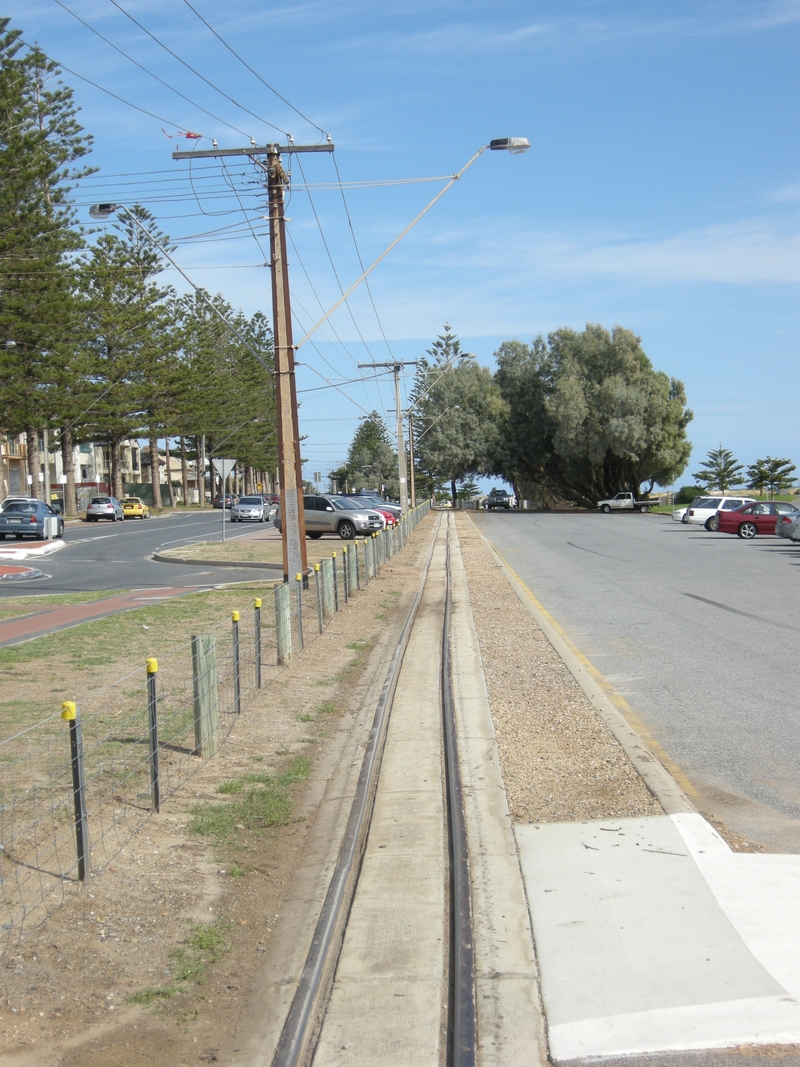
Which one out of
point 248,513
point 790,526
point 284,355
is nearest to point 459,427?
point 248,513

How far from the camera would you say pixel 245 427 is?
105 m

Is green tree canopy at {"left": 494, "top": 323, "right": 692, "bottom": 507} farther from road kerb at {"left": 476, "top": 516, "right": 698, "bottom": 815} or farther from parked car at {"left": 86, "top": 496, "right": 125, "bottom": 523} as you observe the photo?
road kerb at {"left": 476, "top": 516, "right": 698, "bottom": 815}

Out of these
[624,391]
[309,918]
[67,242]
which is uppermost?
[67,242]

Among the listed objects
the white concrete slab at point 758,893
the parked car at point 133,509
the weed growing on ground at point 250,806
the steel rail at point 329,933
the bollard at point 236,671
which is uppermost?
the parked car at point 133,509

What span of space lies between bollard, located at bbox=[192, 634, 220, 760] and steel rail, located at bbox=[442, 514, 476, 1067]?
1.75 m

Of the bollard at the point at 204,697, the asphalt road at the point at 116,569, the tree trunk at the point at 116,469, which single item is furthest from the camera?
the tree trunk at the point at 116,469

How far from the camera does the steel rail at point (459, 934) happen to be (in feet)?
12.6

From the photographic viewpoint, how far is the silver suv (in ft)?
122

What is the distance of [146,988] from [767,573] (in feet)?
65.0

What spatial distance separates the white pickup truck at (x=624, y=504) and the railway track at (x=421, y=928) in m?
64.8

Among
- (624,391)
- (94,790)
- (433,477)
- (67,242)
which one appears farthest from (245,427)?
(94,790)

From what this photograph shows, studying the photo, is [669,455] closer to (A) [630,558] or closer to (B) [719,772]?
(A) [630,558]

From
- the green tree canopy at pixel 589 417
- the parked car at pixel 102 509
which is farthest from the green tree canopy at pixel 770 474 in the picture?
the parked car at pixel 102 509

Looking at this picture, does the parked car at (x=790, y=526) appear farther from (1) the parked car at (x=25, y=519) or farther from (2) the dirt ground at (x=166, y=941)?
(1) the parked car at (x=25, y=519)
